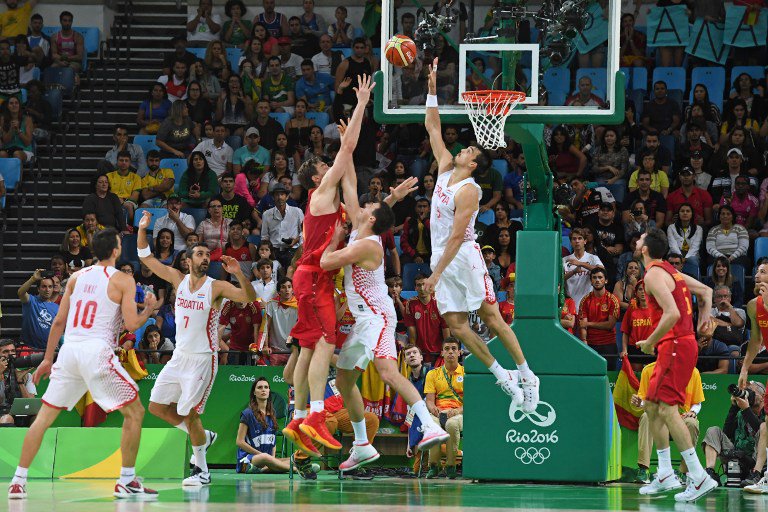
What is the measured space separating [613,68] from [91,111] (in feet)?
39.7

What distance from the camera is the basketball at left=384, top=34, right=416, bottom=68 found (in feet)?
37.9

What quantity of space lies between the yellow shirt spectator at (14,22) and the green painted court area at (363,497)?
12205mm

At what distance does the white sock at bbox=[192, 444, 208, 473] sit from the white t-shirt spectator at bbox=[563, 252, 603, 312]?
618 centimetres

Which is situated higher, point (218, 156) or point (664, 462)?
point (218, 156)

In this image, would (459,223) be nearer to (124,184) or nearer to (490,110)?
(490,110)

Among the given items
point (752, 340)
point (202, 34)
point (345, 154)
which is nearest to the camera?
point (345, 154)

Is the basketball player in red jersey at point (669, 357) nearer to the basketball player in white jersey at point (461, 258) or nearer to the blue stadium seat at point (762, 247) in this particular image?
the basketball player in white jersey at point (461, 258)

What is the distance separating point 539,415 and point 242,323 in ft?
17.7

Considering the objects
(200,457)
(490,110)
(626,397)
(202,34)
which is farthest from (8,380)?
(202,34)

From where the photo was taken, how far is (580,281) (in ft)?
53.6

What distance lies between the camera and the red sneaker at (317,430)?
34.8 feet

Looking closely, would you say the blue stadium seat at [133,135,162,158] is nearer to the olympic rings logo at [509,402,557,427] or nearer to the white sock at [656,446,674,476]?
the olympic rings logo at [509,402,557,427]

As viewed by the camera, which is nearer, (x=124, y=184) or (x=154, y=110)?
(x=124, y=184)

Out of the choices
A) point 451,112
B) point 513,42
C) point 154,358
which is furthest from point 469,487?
point 154,358
